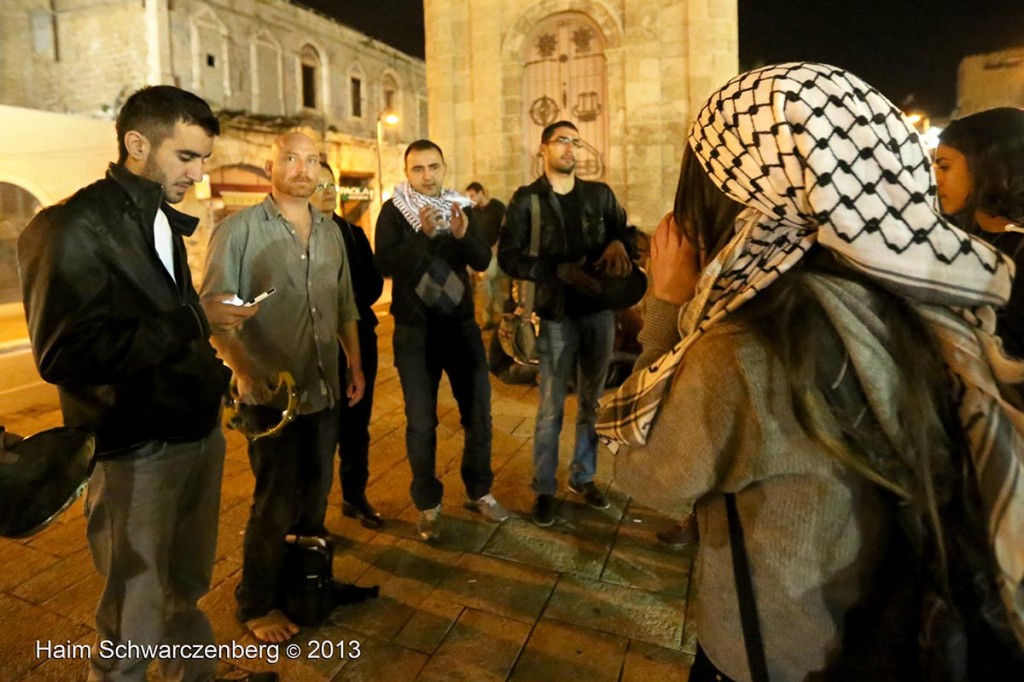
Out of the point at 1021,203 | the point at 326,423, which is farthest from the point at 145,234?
the point at 1021,203

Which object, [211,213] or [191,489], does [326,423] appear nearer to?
[191,489]

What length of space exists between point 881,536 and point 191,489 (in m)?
2.07

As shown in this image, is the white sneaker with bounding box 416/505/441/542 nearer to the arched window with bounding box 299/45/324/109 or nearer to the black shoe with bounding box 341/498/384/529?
the black shoe with bounding box 341/498/384/529

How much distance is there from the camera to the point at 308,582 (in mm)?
2734

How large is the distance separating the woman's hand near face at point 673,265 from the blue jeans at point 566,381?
231 centimetres

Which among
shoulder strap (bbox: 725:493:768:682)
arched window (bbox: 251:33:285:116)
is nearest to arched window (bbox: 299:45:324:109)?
arched window (bbox: 251:33:285:116)

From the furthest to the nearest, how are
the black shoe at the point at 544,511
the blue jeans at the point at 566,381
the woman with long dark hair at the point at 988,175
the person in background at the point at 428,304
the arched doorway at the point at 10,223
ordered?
the arched doorway at the point at 10,223 → the blue jeans at the point at 566,381 → the black shoe at the point at 544,511 → the person in background at the point at 428,304 → the woman with long dark hair at the point at 988,175

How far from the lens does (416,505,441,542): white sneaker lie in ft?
11.3

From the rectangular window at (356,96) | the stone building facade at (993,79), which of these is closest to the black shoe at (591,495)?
the stone building facade at (993,79)

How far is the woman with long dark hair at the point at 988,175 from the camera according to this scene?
213cm

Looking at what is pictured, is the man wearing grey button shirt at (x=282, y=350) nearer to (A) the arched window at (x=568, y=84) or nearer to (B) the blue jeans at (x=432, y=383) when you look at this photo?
(B) the blue jeans at (x=432, y=383)

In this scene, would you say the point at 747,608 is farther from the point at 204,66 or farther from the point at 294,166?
the point at 204,66

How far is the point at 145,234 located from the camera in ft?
6.25

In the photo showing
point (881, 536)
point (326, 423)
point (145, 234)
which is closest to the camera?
point (881, 536)
